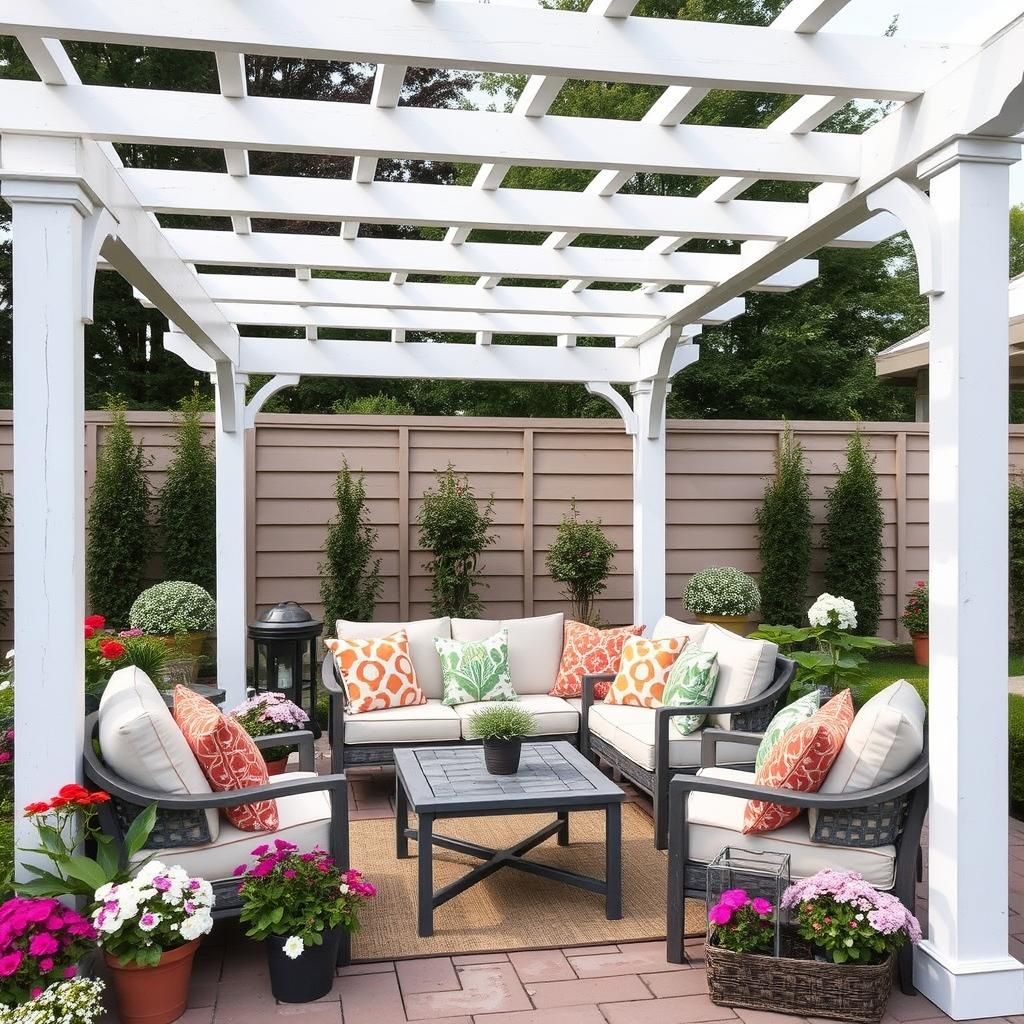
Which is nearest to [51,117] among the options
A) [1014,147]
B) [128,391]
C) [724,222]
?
[724,222]

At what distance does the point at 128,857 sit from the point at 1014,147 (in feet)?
11.0

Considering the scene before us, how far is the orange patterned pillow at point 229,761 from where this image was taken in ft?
10.7

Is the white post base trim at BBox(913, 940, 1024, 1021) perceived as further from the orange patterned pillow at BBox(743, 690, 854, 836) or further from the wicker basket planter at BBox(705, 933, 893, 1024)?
the orange patterned pillow at BBox(743, 690, 854, 836)

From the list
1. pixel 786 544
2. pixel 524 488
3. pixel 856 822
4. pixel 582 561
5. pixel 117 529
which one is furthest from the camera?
pixel 786 544

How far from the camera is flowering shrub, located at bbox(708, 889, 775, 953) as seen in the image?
3047 millimetres

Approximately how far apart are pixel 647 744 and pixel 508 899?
1061 millimetres

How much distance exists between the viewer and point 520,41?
2.86 meters

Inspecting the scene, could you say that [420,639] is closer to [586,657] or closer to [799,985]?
[586,657]

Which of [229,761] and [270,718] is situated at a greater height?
[229,761]

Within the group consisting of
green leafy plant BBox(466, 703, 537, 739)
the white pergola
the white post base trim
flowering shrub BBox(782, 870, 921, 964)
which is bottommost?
the white post base trim

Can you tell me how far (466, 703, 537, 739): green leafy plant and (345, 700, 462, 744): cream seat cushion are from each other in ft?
4.07

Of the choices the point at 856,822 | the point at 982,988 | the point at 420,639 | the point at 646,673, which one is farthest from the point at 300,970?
the point at 420,639

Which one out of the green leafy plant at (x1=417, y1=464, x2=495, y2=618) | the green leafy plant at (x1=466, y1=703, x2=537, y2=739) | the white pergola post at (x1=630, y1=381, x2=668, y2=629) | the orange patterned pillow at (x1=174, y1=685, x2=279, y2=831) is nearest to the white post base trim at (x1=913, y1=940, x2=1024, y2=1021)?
the green leafy plant at (x1=466, y1=703, x2=537, y2=739)

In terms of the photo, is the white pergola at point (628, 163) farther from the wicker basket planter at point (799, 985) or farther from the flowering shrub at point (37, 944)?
the flowering shrub at point (37, 944)
